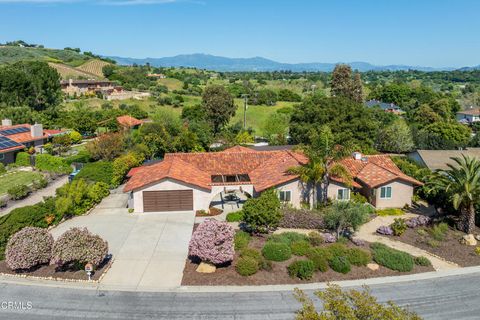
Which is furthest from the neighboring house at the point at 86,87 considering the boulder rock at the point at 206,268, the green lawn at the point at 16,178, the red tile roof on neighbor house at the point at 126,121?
the boulder rock at the point at 206,268

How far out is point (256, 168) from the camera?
3753 centimetres

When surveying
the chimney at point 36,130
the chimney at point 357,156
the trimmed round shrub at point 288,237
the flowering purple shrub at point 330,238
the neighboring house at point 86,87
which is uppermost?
the neighboring house at point 86,87

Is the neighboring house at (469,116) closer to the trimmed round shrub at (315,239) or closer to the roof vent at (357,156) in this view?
the roof vent at (357,156)

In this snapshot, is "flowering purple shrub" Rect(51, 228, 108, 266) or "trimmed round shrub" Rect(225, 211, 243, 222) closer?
"flowering purple shrub" Rect(51, 228, 108, 266)

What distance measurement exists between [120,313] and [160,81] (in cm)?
12119

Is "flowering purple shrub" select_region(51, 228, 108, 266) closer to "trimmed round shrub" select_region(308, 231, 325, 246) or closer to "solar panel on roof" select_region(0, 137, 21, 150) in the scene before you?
"trimmed round shrub" select_region(308, 231, 325, 246)

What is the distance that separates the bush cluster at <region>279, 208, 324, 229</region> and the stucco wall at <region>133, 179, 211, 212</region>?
6796 millimetres

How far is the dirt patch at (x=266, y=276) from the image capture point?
70.5ft

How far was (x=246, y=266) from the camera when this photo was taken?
72.6ft

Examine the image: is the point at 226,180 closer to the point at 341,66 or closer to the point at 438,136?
the point at 438,136

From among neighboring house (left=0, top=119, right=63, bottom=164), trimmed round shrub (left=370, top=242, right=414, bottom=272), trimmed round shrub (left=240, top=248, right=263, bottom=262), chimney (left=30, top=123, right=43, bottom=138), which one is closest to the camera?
trimmed round shrub (left=370, top=242, right=414, bottom=272)

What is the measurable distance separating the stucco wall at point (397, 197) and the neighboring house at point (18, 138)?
38907 mm

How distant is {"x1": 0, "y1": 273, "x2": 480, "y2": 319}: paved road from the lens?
60.8ft

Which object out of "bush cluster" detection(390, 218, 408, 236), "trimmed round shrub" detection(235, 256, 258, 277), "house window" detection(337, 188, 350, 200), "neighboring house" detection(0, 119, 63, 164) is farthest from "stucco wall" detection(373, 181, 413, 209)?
"neighboring house" detection(0, 119, 63, 164)
